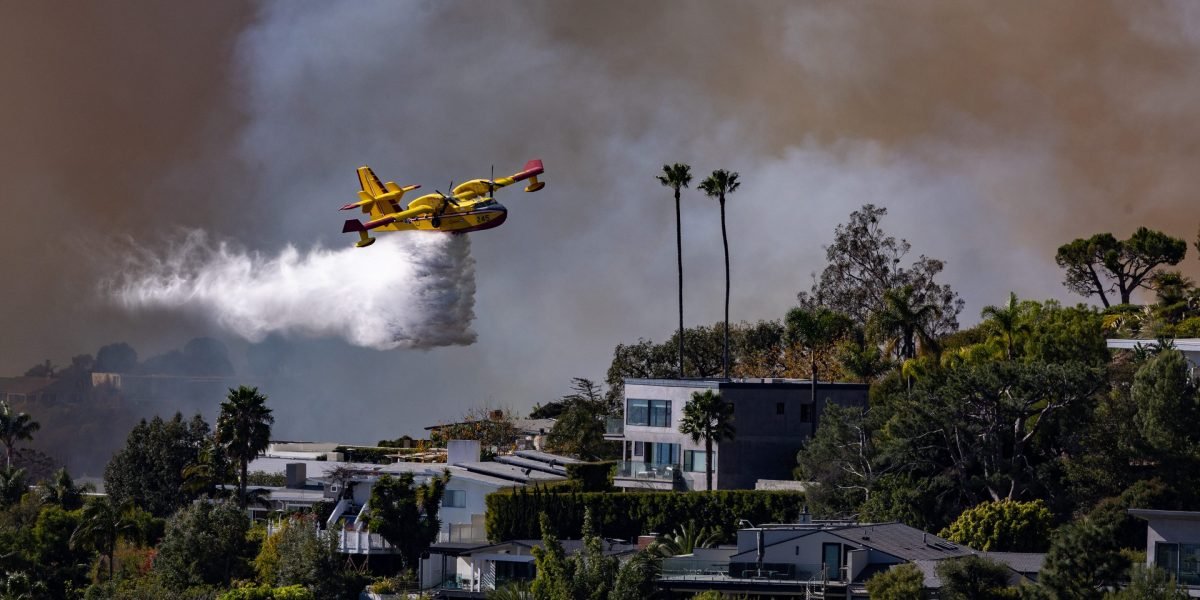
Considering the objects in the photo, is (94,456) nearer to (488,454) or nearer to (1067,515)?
(488,454)

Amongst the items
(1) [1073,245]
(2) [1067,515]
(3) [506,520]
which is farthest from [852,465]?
(1) [1073,245]

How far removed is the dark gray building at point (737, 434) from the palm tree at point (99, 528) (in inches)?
965

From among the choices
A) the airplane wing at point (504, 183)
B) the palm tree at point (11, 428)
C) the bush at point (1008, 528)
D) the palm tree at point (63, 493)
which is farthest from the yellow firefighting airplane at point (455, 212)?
the palm tree at point (11, 428)

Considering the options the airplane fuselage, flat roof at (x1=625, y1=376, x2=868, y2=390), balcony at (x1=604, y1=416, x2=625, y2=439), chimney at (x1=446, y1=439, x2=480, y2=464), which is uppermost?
the airplane fuselage

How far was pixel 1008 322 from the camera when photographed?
3600 inches

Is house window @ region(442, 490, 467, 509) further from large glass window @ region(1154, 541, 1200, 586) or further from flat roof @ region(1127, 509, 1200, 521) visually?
large glass window @ region(1154, 541, 1200, 586)

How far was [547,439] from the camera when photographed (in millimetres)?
112938

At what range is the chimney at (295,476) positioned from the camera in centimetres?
9344

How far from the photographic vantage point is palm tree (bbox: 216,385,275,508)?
290ft

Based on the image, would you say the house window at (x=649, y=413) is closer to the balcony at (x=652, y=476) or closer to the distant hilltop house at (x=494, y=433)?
the balcony at (x=652, y=476)

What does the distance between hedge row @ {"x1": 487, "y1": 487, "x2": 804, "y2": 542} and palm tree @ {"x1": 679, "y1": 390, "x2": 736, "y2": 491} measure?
7965mm

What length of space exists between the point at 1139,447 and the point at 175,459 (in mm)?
50185

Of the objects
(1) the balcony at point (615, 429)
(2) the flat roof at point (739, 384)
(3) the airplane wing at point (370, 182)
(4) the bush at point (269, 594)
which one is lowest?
(4) the bush at point (269, 594)

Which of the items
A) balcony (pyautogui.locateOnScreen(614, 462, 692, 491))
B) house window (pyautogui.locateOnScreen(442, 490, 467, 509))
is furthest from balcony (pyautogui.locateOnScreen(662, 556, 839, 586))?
balcony (pyautogui.locateOnScreen(614, 462, 692, 491))
